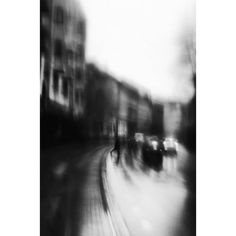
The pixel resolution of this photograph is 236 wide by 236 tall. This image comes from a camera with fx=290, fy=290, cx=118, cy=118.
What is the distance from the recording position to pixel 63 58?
2398 millimetres

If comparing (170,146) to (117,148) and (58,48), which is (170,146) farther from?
(58,48)

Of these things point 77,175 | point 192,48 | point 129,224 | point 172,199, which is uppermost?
point 192,48

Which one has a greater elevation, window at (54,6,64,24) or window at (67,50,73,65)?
window at (54,6,64,24)

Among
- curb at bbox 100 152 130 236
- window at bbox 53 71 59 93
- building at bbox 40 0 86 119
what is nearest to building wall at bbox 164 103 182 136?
curb at bbox 100 152 130 236

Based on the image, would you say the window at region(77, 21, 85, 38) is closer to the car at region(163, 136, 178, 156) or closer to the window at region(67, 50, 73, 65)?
the window at region(67, 50, 73, 65)

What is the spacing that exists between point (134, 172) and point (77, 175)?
0.47m

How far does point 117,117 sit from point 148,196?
2.28ft

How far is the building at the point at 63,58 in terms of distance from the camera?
2383mm

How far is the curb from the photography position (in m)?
2.33

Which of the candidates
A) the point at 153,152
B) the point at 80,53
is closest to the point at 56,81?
the point at 80,53
